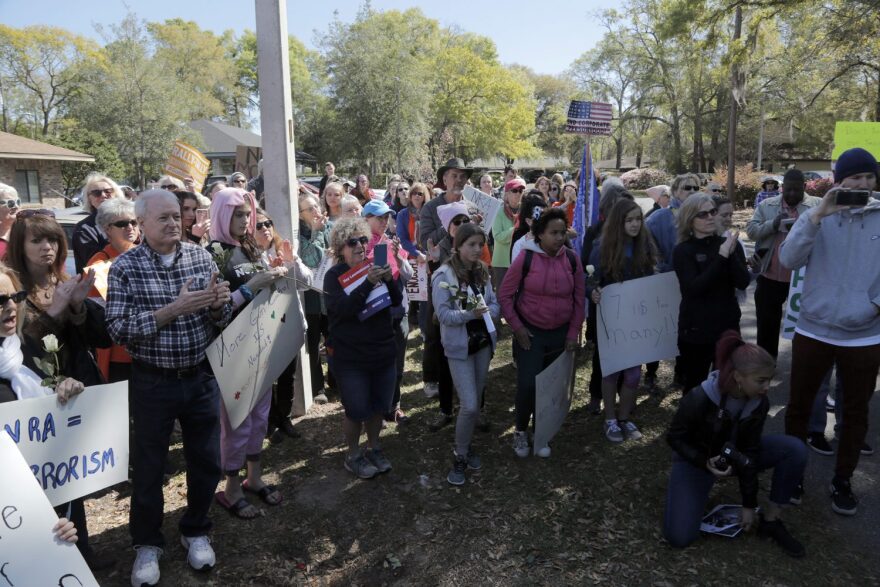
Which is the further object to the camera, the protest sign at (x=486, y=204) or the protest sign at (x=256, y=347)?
the protest sign at (x=486, y=204)

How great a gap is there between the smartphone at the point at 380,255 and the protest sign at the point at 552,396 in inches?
54.1

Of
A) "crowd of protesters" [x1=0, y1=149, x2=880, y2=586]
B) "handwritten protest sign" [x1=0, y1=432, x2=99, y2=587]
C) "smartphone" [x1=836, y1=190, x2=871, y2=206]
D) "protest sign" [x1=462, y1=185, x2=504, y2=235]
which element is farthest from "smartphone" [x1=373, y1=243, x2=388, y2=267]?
"protest sign" [x1=462, y1=185, x2=504, y2=235]

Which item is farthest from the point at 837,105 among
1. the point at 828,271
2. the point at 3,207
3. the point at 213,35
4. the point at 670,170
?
the point at 213,35

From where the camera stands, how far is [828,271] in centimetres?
366

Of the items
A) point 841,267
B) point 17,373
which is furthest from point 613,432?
point 17,373

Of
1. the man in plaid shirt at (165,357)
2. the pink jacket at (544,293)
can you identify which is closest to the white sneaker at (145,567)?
the man in plaid shirt at (165,357)

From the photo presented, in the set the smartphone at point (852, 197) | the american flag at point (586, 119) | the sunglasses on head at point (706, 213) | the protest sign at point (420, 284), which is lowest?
the protest sign at point (420, 284)

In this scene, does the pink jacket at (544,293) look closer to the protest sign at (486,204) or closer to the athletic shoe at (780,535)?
the athletic shoe at (780,535)

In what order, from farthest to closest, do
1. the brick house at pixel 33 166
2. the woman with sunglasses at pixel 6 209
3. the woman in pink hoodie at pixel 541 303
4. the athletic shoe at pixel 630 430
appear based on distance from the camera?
the brick house at pixel 33 166, the athletic shoe at pixel 630 430, the woman in pink hoodie at pixel 541 303, the woman with sunglasses at pixel 6 209

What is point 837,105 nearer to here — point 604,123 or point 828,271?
point 604,123

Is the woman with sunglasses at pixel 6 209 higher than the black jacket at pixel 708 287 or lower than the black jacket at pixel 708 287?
higher

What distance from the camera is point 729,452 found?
3436 mm

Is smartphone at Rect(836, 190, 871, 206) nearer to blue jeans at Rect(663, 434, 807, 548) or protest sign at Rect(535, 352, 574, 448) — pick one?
blue jeans at Rect(663, 434, 807, 548)

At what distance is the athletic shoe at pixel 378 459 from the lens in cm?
449
